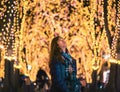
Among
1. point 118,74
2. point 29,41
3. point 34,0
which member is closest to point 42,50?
point 29,41

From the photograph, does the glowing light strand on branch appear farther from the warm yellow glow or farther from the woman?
the woman

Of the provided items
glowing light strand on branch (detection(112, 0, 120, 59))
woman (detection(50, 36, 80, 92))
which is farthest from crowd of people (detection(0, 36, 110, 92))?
glowing light strand on branch (detection(112, 0, 120, 59))

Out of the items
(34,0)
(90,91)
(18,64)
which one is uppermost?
(34,0)

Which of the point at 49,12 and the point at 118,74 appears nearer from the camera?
the point at 118,74

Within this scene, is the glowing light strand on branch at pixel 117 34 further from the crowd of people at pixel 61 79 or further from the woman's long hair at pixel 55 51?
the woman's long hair at pixel 55 51

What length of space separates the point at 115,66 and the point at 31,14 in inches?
32.5

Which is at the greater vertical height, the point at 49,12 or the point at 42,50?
the point at 49,12

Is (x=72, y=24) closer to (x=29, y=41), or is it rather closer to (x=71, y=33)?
(x=71, y=33)

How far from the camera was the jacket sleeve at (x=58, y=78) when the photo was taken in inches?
97.8

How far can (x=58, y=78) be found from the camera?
2492 millimetres

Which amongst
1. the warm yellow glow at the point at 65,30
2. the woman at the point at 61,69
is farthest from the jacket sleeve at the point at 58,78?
the warm yellow glow at the point at 65,30

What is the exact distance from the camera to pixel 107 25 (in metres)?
3.57

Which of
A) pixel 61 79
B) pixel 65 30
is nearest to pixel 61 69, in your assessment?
pixel 61 79

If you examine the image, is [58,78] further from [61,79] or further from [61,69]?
[61,69]
